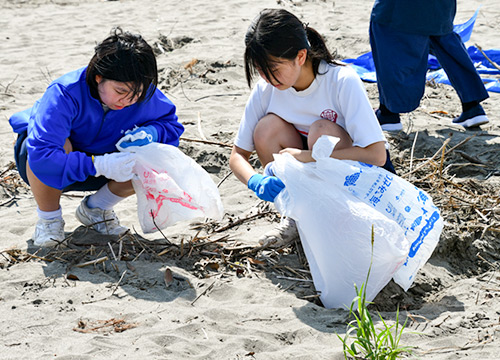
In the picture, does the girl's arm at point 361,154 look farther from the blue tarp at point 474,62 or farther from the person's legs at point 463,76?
the blue tarp at point 474,62

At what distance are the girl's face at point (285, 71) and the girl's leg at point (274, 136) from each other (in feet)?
0.81

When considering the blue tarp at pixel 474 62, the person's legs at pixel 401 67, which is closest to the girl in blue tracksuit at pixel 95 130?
the person's legs at pixel 401 67

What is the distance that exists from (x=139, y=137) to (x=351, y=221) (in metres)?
1.00

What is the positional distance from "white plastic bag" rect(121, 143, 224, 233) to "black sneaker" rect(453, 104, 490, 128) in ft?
6.74

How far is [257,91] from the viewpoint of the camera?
2855mm

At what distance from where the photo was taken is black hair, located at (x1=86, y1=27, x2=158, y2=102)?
2.63m

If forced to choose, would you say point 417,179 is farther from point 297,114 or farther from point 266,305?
point 266,305

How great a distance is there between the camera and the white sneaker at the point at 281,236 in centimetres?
284

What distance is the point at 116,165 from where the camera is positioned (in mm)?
2703

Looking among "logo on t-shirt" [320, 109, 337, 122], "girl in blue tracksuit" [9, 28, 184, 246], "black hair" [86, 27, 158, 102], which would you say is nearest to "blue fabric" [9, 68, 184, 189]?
"girl in blue tracksuit" [9, 28, 184, 246]

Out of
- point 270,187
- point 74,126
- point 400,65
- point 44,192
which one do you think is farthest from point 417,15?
point 44,192

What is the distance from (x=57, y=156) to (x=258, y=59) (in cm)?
87

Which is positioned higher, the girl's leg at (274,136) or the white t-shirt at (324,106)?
the white t-shirt at (324,106)

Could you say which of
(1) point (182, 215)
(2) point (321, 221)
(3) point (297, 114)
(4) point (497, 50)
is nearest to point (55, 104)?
(1) point (182, 215)
